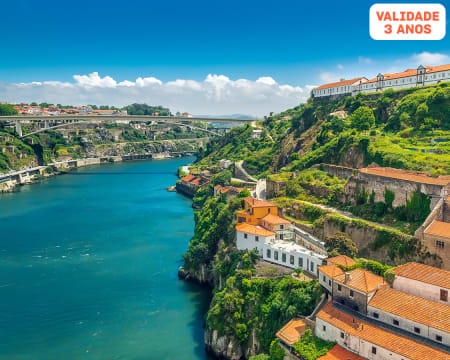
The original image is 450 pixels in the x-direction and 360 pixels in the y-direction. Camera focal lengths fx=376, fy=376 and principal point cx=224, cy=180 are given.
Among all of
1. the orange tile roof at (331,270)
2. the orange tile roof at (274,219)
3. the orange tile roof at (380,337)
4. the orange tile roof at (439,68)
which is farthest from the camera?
the orange tile roof at (439,68)

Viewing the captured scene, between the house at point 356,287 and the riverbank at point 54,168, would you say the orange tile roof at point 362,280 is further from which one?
the riverbank at point 54,168

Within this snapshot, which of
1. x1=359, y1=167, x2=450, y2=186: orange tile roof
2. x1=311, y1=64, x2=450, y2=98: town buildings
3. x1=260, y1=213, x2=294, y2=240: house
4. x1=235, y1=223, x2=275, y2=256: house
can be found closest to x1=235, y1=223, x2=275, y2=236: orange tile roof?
x1=235, y1=223, x2=275, y2=256: house

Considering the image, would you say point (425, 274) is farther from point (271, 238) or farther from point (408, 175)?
point (271, 238)

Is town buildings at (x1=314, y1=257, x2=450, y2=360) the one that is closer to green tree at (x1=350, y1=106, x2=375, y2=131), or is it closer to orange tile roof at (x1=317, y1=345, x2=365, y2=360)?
orange tile roof at (x1=317, y1=345, x2=365, y2=360)

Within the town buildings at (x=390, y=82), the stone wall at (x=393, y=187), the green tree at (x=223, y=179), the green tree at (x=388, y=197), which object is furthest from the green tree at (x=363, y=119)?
the green tree at (x=223, y=179)

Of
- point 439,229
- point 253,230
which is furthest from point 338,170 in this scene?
point 439,229
